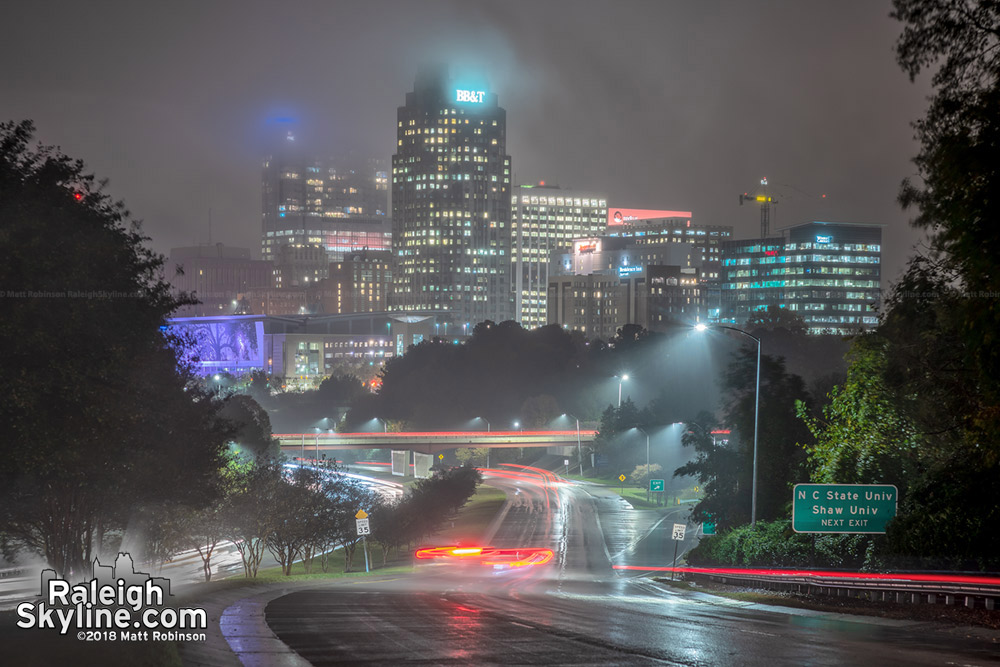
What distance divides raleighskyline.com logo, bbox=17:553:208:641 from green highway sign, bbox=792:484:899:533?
57.2 feet

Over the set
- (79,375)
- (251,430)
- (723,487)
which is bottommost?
(723,487)

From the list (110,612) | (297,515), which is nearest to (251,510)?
(297,515)

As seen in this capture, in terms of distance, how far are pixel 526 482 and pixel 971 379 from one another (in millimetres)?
92500

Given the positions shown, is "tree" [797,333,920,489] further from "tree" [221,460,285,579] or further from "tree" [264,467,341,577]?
"tree" [264,467,341,577]

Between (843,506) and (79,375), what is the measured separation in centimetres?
2115

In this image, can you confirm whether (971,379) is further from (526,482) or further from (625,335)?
(625,335)

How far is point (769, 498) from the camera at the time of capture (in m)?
48.2

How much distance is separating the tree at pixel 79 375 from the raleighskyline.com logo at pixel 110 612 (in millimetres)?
6453

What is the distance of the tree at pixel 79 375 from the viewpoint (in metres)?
22.9

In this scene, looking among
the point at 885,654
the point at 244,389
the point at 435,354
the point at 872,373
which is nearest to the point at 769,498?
the point at 872,373

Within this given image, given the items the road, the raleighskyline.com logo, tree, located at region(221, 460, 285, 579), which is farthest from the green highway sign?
tree, located at region(221, 460, 285, 579)

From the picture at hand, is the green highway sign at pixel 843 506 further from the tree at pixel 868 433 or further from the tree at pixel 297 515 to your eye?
the tree at pixel 297 515

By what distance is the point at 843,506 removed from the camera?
90.6 feet

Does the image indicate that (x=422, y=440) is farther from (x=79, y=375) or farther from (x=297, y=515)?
(x=79, y=375)
